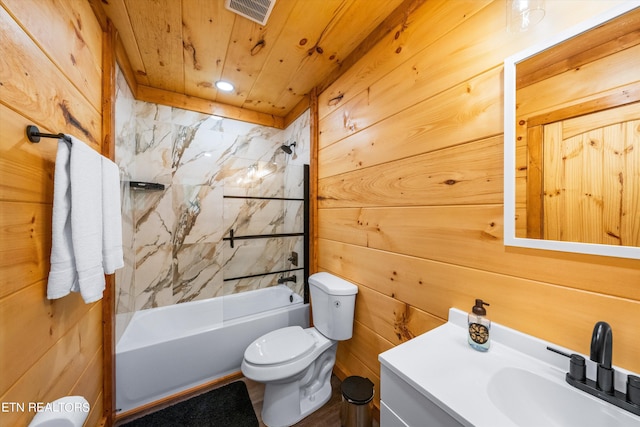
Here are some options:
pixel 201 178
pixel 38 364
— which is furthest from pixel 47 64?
pixel 201 178

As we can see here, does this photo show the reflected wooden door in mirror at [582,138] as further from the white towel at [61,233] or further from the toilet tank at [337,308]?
the white towel at [61,233]

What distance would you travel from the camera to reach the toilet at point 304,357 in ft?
4.54

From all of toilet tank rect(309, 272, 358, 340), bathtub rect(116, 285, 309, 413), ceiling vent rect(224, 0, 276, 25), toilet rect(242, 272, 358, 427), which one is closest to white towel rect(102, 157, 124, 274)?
bathtub rect(116, 285, 309, 413)

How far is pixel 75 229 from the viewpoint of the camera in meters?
0.85

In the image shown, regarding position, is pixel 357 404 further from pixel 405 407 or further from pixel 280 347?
pixel 405 407

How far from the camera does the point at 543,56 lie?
0.78 metres

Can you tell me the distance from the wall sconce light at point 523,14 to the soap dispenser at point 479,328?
1.00m

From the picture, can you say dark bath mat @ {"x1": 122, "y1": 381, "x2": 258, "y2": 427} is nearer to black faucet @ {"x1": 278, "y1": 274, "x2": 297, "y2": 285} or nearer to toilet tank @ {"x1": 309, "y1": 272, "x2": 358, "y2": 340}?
toilet tank @ {"x1": 309, "y1": 272, "x2": 358, "y2": 340}

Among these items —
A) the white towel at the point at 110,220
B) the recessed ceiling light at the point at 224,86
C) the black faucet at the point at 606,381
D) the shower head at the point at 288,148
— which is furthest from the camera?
the shower head at the point at 288,148

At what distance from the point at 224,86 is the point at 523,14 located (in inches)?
82.1

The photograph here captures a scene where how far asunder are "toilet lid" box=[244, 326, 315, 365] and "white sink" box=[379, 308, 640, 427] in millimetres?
770

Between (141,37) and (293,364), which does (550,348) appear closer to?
(293,364)

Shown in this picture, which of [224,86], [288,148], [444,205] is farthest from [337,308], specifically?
[224,86]

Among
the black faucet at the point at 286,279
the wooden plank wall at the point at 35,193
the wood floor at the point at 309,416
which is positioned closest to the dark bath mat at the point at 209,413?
the wood floor at the point at 309,416
